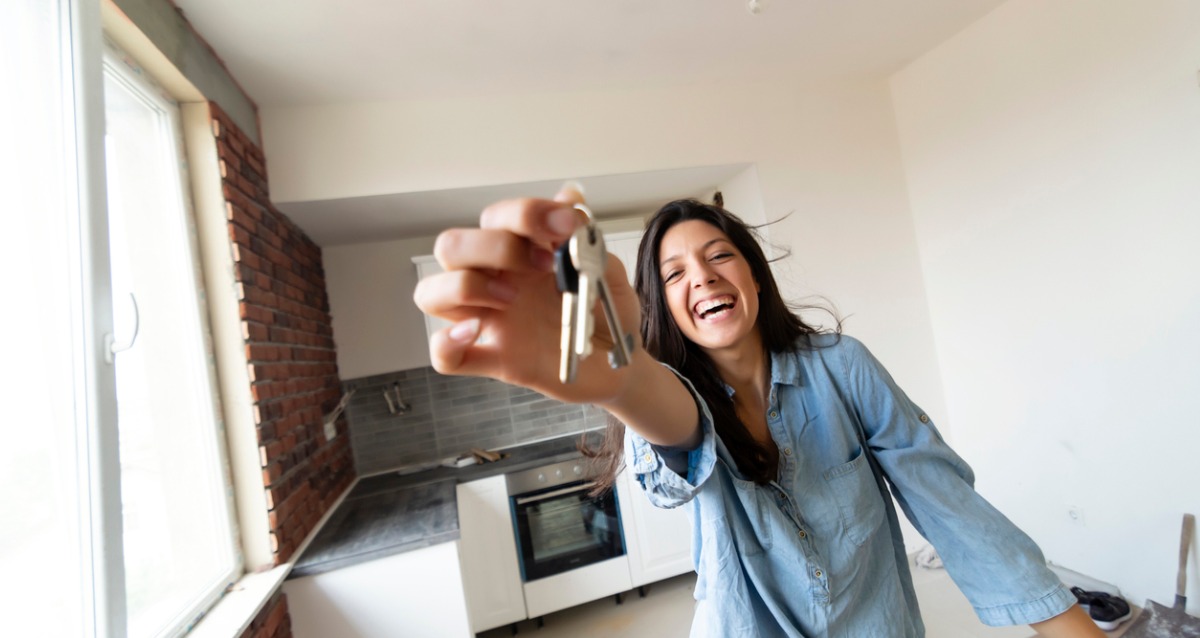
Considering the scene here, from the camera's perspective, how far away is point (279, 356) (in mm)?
1961

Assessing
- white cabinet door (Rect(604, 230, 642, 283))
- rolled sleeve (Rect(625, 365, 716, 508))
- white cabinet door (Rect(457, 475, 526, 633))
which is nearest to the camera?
rolled sleeve (Rect(625, 365, 716, 508))

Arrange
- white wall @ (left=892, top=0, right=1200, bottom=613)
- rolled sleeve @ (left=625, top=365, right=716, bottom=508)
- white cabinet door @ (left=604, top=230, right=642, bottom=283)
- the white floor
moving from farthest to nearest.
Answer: white cabinet door @ (left=604, top=230, right=642, bottom=283) < the white floor < white wall @ (left=892, top=0, right=1200, bottom=613) < rolled sleeve @ (left=625, top=365, right=716, bottom=508)

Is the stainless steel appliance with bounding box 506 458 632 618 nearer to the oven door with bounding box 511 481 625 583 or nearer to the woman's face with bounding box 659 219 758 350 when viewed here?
the oven door with bounding box 511 481 625 583

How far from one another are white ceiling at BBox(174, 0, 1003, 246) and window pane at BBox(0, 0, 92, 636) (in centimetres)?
89

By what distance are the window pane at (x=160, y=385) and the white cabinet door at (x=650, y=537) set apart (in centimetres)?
172

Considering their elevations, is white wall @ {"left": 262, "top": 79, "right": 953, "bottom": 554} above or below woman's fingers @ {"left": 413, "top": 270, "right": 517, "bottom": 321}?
above

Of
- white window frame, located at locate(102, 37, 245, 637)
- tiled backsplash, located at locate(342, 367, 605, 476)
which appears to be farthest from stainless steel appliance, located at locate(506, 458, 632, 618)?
white window frame, located at locate(102, 37, 245, 637)

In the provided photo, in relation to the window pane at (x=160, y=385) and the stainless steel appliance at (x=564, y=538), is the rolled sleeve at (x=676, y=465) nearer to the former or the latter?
the window pane at (x=160, y=385)

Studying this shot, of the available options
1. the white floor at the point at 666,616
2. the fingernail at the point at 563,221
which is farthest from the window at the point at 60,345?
the white floor at the point at 666,616

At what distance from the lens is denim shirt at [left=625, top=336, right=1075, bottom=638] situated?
0.78m

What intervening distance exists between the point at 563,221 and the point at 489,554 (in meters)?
2.52

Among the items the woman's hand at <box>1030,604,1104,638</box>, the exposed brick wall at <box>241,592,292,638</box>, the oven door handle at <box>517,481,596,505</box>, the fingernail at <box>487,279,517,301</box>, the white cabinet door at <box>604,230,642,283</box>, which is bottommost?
the oven door handle at <box>517,481,596,505</box>

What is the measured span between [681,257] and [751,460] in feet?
1.16

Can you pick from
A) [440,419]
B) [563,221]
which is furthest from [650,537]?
[563,221]
